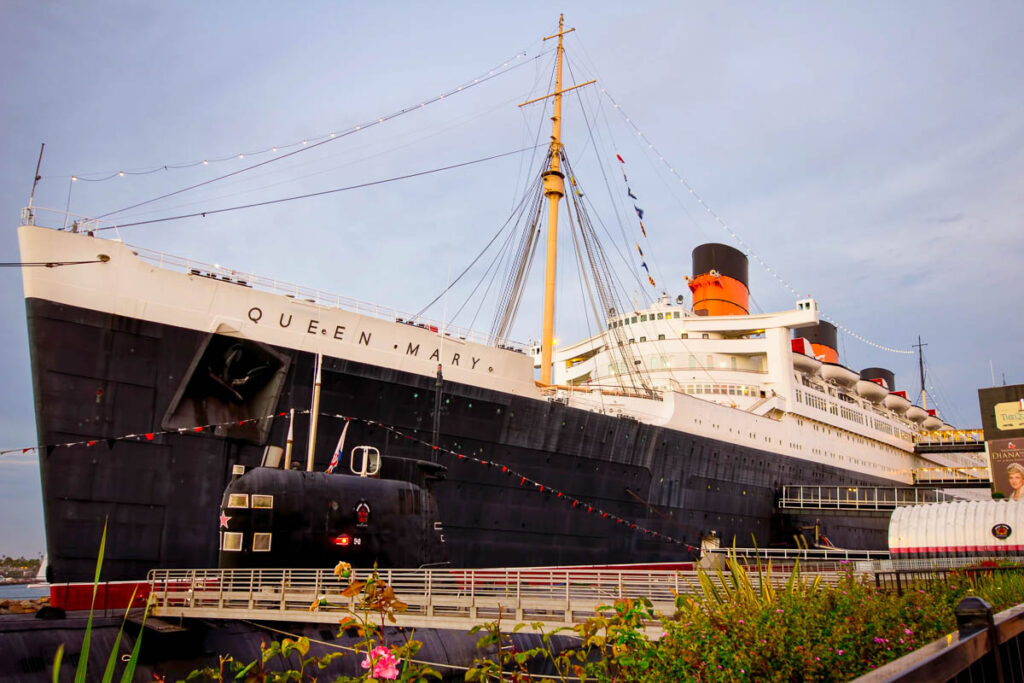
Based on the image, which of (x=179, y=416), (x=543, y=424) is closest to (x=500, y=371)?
(x=543, y=424)

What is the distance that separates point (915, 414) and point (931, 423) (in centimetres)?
570

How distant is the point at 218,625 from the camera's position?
12938 mm

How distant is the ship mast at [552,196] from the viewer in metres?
27.6

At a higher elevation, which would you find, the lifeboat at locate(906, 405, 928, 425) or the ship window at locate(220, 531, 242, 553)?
the lifeboat at locate(906, 405, 928, 425)

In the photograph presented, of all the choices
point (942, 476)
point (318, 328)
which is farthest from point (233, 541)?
point (942, 476)

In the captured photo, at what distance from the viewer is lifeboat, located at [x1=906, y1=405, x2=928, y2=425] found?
54509mm

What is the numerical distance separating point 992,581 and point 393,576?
9.61 metres

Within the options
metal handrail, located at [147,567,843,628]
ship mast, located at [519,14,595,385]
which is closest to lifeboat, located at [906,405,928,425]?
ship mast, located at [519,14,595,385]

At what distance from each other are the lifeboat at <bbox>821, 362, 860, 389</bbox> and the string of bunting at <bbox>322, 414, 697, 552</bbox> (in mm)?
20512

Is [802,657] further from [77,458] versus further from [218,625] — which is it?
[77,458]

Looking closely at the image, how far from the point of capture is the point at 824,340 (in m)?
50.3

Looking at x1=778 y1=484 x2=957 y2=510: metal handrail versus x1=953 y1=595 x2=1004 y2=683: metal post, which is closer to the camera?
x1=953 y1=595 x2=1004 y2=683: metal post

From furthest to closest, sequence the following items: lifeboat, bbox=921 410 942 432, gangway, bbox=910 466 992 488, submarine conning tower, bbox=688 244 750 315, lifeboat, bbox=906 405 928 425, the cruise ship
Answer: lifeboat, bbox=921 410 942 432 → lifeboat, bbox=906 405 928 425 → gangway, bbox=910 466 992 488 → submarine conning tower, bbox=688 244 750 315 → the cruise ship

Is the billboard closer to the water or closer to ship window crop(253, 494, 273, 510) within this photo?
ship window crop(253, 494, 273, 510)
